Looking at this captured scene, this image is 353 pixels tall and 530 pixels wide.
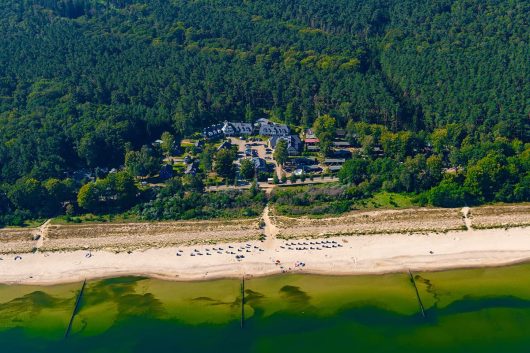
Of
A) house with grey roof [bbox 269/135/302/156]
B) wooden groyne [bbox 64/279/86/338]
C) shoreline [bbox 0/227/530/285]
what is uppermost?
house with grey roof [bbox 269/135/302/156]

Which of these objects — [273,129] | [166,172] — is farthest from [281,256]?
[273,129]

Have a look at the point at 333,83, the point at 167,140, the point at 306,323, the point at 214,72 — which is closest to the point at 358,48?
the point at 333,83

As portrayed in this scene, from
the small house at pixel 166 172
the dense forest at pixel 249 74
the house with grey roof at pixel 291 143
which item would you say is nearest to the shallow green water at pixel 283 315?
the dense forest at pixel 249 74

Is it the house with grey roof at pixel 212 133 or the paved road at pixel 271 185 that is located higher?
the house with grey roof at pixel 212 133

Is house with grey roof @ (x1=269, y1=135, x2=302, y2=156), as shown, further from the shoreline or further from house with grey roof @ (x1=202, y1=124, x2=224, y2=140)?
the shoreline

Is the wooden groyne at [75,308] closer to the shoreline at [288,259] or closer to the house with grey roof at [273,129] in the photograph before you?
the shoreline at [288,259]

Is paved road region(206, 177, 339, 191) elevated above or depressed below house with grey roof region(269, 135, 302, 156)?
below

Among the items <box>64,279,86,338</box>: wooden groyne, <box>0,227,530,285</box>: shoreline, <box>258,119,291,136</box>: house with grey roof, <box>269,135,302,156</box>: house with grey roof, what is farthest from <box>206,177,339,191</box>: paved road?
<box>64,279,86,338</box>: wooden groyne

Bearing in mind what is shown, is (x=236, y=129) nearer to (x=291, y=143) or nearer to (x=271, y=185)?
(x=291, y=143)
